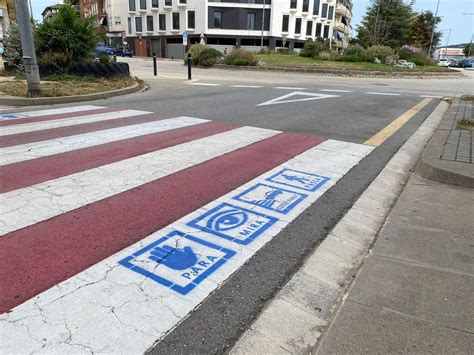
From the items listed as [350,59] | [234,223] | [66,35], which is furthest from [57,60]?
[350,59]

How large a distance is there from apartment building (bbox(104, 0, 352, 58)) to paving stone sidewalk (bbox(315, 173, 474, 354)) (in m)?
57.5

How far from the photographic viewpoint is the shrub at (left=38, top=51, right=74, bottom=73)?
14.9 m

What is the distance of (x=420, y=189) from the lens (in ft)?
16.5

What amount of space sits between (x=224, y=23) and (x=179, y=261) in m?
59.5

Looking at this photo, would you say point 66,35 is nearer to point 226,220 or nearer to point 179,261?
point 226,220

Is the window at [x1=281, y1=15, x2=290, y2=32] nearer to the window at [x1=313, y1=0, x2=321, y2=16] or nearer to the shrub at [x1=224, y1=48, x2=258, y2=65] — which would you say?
the window at [x1=313, y1=0, x2=321, y2=16]

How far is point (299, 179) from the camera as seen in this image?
17.2 ft

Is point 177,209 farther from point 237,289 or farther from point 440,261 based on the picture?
point 440,261

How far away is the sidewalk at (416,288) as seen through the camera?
240cm

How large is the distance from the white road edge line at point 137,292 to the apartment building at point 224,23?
57560 mm

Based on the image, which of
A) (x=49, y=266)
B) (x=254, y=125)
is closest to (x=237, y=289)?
(x=49, y=266)

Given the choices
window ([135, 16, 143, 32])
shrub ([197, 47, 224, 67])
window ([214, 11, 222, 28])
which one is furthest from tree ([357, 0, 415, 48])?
window ([135, 16, 143, 32])

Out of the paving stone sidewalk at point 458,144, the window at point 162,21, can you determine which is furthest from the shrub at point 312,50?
the paving stone sidewalk at point 458,144

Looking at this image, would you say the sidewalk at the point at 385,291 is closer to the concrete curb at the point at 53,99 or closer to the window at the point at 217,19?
the concrete curb at the point at 53,99
